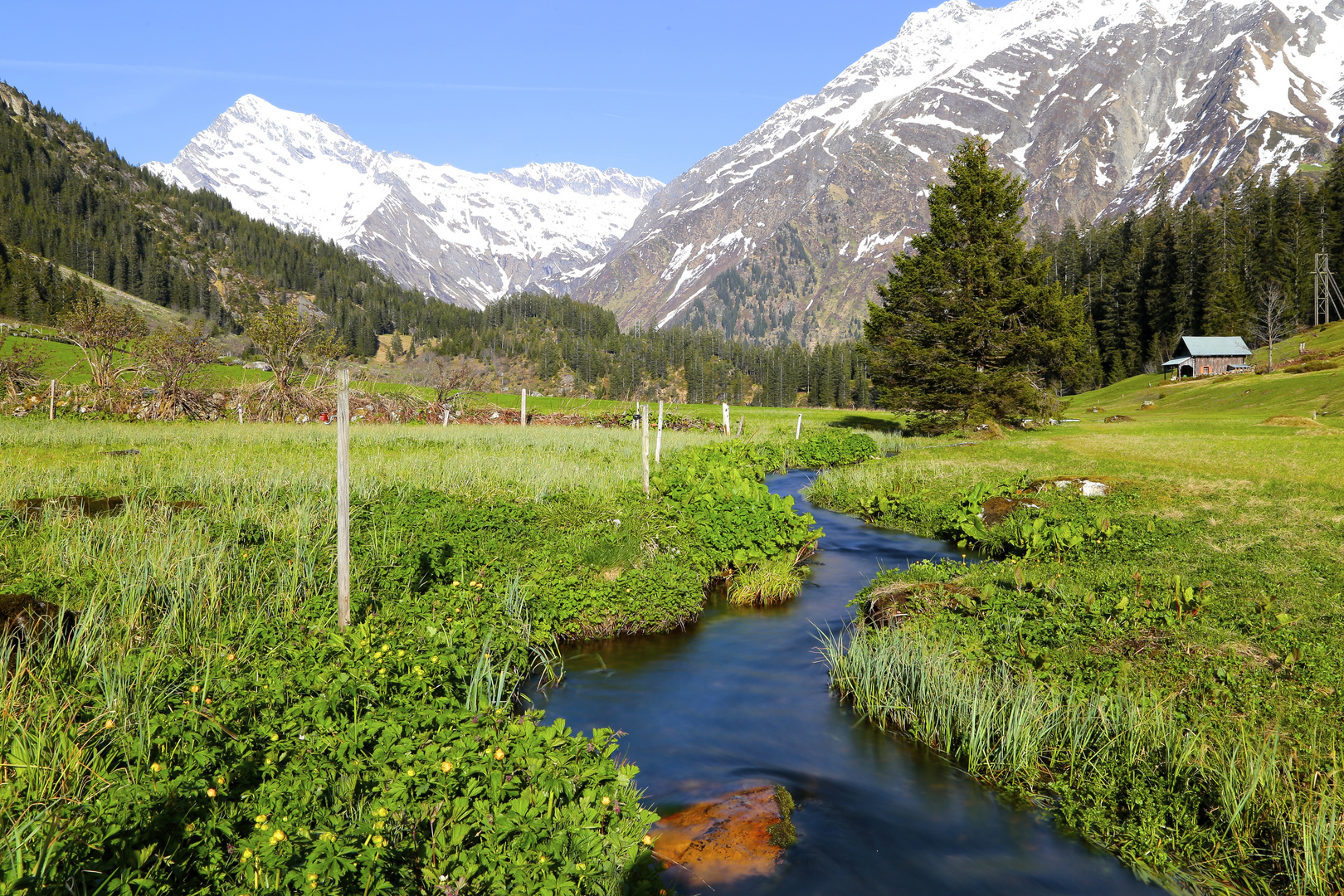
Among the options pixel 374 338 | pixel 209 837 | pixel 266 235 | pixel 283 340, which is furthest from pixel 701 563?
pixel 266 235

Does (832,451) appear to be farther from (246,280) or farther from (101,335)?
(246,280)

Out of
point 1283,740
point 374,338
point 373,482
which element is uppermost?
point 374,338

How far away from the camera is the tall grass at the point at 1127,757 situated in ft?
17.7

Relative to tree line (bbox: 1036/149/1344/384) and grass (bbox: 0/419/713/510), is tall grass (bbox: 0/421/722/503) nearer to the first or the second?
grass (bbox: 0/419/713/510)

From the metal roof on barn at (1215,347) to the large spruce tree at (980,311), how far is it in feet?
202

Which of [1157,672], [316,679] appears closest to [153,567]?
[316,679]

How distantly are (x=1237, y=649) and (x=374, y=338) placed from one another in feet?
616

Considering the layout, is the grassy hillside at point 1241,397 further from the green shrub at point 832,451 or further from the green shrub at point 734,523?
the green shrub at point 734,523

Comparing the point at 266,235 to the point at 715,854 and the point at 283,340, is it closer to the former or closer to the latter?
the point at 283,340

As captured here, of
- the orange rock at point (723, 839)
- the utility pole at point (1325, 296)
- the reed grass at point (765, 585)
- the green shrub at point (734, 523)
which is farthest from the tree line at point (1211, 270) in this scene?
the orange rock at point (723, 839)

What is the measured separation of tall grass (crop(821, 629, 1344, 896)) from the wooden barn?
97482 millimetres

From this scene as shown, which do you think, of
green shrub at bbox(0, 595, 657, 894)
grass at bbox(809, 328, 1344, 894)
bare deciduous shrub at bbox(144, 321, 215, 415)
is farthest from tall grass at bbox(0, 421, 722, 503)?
grass at bbox(809, 328, 1344, 894)

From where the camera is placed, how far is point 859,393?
143 m

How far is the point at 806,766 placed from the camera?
299 inches
